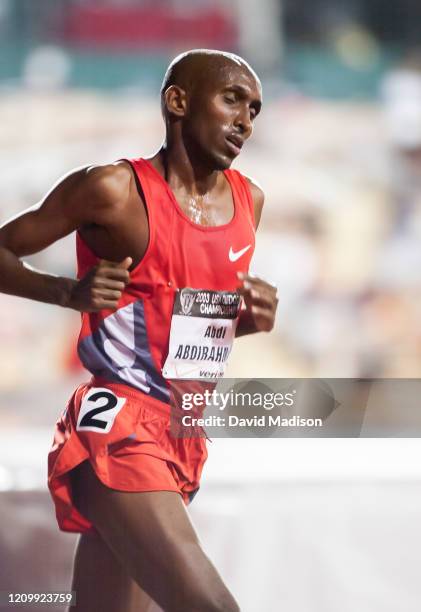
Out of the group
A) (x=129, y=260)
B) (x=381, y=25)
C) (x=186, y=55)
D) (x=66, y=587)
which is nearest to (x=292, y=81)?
(x=381, y=25)

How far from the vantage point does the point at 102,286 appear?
179 centimetres

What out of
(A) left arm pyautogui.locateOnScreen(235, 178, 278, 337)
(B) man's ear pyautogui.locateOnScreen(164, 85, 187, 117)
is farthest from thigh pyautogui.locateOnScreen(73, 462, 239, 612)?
(B) man's ear pyautogui.locateOnScreen(164, 85, 187, 117)

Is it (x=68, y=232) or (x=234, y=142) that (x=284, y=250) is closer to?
(x=234, y=142)

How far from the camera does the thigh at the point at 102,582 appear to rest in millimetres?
1930

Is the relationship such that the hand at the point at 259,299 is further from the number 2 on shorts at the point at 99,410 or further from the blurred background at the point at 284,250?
the blurred background at the point at 284,250

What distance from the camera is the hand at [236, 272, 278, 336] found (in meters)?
1.89

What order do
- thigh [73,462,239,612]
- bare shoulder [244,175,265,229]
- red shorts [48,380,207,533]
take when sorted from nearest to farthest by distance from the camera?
thigh [73,462,239,612], red shorts [48,380,207,533], bare shoulder [244,175,265,229]

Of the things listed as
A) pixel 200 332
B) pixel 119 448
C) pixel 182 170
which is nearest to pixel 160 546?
pixel 119 448

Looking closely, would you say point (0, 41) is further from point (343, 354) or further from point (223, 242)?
point (343, 354)

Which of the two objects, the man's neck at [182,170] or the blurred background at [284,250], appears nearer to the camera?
the man's neck at [182,170]

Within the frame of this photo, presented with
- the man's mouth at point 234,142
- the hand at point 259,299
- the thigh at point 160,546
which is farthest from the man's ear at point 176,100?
the thigh at point 160,546

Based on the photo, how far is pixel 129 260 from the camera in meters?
1.82

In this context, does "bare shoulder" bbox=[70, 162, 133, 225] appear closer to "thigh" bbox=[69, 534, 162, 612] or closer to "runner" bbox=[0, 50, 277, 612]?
"runner" bbox=[0, 50, 277, 612]

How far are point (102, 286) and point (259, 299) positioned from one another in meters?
0.32
